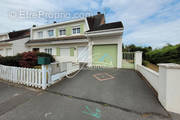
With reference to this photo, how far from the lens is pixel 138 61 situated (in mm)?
7051

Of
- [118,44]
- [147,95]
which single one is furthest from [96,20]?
[147,95]

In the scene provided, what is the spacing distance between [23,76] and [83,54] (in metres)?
6.08

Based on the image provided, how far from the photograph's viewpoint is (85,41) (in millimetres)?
8852

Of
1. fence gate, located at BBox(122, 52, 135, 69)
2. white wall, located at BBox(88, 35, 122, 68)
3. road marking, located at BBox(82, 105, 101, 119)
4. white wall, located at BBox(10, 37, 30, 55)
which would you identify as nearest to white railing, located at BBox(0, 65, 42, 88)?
road marking, located at BBox(82, 105, 101, 119)

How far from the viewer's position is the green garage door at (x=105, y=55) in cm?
816

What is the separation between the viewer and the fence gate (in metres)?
7.51

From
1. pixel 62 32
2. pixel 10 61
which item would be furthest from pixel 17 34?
pixel 10 61

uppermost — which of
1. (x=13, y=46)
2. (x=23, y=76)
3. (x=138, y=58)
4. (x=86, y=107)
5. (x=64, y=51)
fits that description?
(x=13, y=46)

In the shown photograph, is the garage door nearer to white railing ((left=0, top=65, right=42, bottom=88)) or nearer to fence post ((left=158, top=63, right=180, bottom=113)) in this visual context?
white railing ((left=0, top=65, right=42, bottom=88))

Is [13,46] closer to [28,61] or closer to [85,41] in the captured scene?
[28,61]

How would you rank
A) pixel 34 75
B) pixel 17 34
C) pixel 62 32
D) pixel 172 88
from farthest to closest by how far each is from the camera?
pixel 17 34 → pixel 62 32 → pixel 34 75 → pixel 172 88

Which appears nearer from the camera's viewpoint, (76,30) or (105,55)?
(105,55)

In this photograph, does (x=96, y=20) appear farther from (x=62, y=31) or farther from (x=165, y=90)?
Result: (x=165, y=90)

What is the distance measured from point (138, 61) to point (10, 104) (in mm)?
8652
